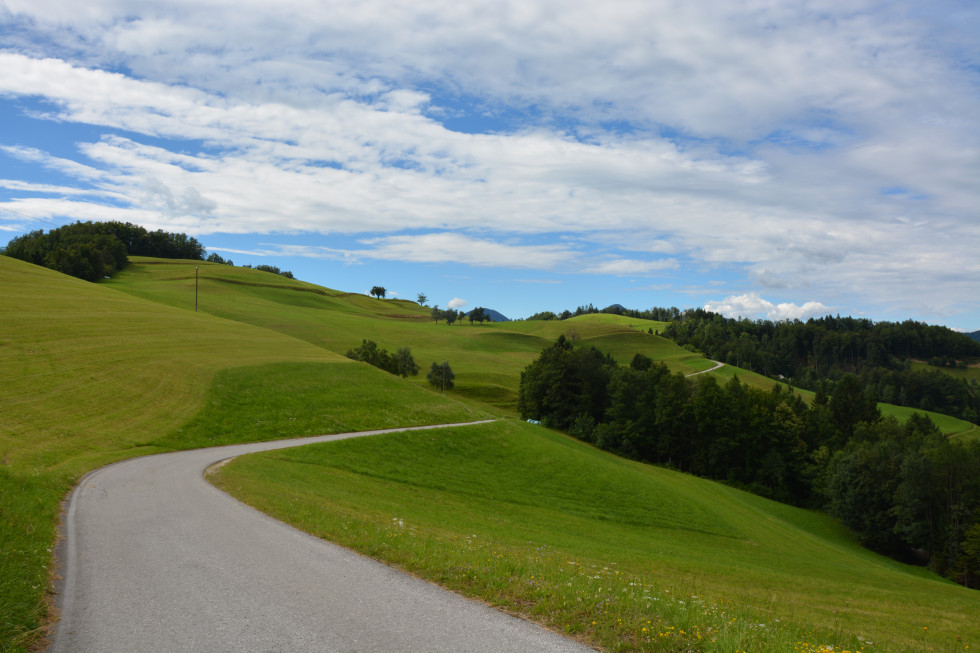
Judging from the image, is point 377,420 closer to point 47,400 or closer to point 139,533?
point 47,400

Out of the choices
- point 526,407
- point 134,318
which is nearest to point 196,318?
point 134,318

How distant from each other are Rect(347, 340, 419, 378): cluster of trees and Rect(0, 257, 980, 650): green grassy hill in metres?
20.9

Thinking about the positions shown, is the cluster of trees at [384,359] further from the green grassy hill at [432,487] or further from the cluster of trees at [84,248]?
the cluster of trees at [84,248]

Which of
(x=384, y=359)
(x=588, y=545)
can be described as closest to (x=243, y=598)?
(x=588, y=545)

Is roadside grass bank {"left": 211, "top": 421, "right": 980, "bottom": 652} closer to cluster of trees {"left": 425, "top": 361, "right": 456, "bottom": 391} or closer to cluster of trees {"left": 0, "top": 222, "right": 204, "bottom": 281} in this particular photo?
cluster of trees {"left": 425, "top": 361, "right": 456, "bottom": 391}

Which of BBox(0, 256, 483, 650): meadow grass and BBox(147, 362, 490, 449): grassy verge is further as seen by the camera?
BBox(147, 362, 490, 449): grassy verge

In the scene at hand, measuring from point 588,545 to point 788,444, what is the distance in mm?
72931

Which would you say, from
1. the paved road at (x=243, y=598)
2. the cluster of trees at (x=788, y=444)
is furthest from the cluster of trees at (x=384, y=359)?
the paved road at (x=243, y=598)

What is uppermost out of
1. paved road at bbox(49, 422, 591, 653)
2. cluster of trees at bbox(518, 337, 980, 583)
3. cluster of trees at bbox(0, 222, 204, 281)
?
cluster of trees at bbox(0, 222, 204, 281)

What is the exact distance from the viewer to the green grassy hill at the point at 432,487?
10656mm

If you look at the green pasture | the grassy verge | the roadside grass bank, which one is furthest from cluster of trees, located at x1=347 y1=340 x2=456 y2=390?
the roadside grass bank

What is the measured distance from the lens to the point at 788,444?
83.0 meters

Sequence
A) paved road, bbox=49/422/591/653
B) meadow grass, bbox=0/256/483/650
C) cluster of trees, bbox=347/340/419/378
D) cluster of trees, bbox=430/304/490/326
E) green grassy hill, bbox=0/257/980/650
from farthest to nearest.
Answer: cluster of trees, bbox=430/304/490/326 → cluster of trees, bbox=347/340/419/378 → meadow grass, bbox=0/256/483/650 → green grassy hill, bbox=0/257/980/650 → paved road, bbox=49/422/591/653

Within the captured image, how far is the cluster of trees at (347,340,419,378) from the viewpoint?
90.4 meters
